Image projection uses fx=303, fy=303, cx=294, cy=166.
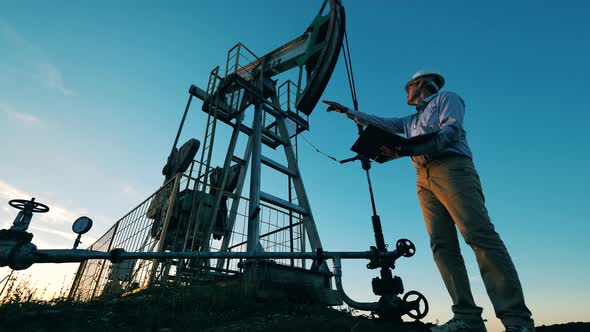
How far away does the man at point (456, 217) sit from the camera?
6.00 feet

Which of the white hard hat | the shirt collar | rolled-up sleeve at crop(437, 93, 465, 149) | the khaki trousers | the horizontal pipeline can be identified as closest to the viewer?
the khaki trousers

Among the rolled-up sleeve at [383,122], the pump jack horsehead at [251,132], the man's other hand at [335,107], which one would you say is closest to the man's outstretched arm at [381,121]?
the rolled-up sleeve at [383,122]

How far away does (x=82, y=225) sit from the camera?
5.35 metres

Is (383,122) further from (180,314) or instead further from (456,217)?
(180,314)

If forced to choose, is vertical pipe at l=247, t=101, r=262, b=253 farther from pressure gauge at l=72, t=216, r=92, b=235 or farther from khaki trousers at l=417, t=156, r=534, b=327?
khaki trousers at l=417, t=156, r=534, b=327

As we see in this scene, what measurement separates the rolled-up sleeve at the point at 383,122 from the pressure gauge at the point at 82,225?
5.06 metres

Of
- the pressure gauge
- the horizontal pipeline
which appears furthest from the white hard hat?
the pressure gauge

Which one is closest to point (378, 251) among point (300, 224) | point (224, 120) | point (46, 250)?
point (46, 250)

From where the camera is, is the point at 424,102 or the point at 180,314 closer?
the point at 424,102

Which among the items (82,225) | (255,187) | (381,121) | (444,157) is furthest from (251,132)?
(444,157)

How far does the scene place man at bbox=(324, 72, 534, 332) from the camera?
72.1 inches

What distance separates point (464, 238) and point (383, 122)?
1447 millimetres

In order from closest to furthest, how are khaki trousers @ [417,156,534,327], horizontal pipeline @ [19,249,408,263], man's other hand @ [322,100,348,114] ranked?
khaki trousers @ [417,156,534,327] < horizontal pipeline @ [19,249,408,263] < man's other hand @ [322,100,348,114]

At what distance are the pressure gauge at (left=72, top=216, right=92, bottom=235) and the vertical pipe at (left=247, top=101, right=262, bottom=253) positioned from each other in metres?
2.82
